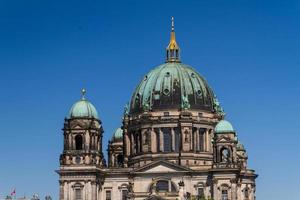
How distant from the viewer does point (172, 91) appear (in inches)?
6122

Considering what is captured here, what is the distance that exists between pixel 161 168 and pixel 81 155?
14078mm

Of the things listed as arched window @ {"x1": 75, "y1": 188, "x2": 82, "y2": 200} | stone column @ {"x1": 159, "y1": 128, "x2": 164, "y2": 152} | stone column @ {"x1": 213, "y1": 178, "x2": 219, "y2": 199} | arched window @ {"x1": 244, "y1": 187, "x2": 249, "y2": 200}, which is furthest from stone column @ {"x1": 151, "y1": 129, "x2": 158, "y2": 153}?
arched window @ {"x1": 244, "y1": 187, "x2": 249, "y2": 200}

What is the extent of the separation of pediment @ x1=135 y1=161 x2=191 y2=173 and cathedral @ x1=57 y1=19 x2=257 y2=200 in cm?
10

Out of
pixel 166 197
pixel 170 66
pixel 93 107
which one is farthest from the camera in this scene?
pixel 170 66

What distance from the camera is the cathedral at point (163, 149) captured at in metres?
144

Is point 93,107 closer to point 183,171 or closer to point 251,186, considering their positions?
point 183,171

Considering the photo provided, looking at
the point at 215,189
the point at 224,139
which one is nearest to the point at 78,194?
the point at 215,189

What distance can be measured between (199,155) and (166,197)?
13.3 m

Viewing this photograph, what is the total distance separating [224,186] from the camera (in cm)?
14225

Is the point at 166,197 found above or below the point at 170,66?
below

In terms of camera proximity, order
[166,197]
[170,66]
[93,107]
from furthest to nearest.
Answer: [170,66] < [93,107] < [166,197]

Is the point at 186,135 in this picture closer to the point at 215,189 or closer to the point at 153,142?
the point at 153,142

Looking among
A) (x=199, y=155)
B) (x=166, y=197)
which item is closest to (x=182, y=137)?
(x=199, y=155)

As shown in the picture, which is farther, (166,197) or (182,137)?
(182,137)
